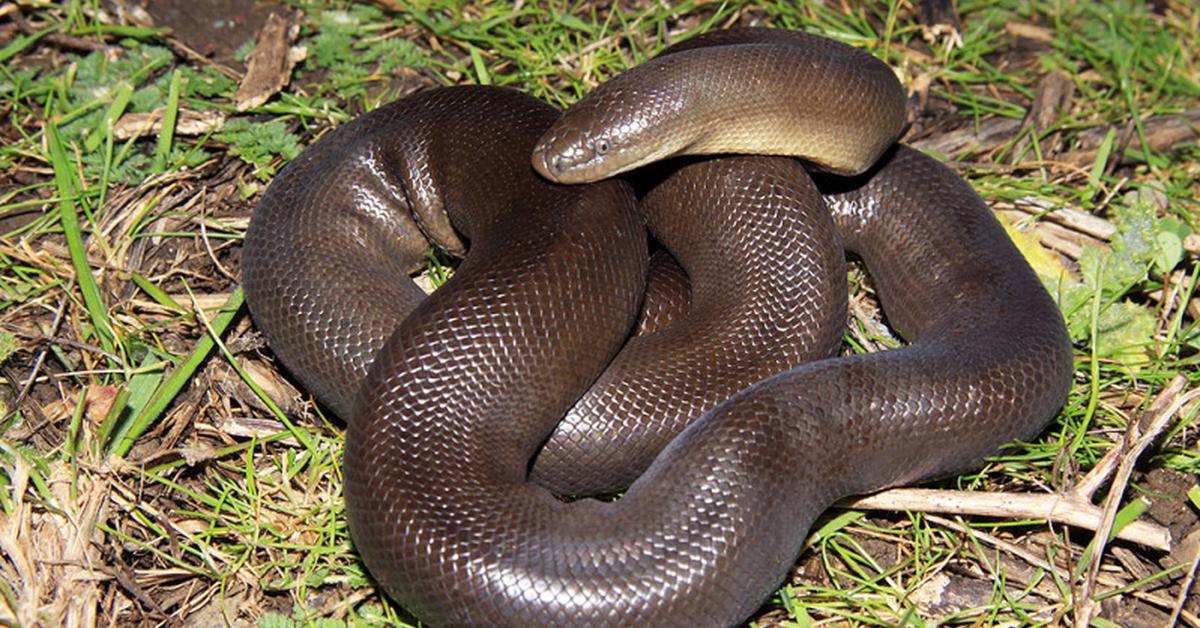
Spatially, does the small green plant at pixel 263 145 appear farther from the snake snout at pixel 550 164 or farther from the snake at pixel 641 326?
the snake snout at pixel 550 164

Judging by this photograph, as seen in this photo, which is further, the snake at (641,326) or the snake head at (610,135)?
the snake head at (610,135)

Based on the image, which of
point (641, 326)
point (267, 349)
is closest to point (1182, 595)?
point (641, 326)

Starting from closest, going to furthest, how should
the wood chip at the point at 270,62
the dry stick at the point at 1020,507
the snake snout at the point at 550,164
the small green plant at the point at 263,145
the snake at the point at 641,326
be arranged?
the snake at the point at 641,326 < the dry stick at the point at 1020,507 < the snake snout at the point at 550,164 < the small green plant at the point at 263,145 < the wood chip at the point at 270,62

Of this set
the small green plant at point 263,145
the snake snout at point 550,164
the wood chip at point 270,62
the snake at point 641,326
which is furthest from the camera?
the wood chip at point 270,62

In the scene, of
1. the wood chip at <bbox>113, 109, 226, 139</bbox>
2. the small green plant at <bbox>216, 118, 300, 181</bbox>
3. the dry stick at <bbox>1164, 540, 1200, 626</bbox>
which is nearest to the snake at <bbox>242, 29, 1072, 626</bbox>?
the small green plant at <bbox>216, 118, 300, 181</bbox>

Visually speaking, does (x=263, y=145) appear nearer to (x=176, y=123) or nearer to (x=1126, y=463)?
(x=176, y=123)

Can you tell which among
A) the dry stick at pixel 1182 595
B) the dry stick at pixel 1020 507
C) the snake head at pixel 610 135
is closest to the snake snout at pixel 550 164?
the snake head at pixel 610 135

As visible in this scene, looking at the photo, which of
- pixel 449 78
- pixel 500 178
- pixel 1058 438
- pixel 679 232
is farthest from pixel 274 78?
pixel 1058 438
